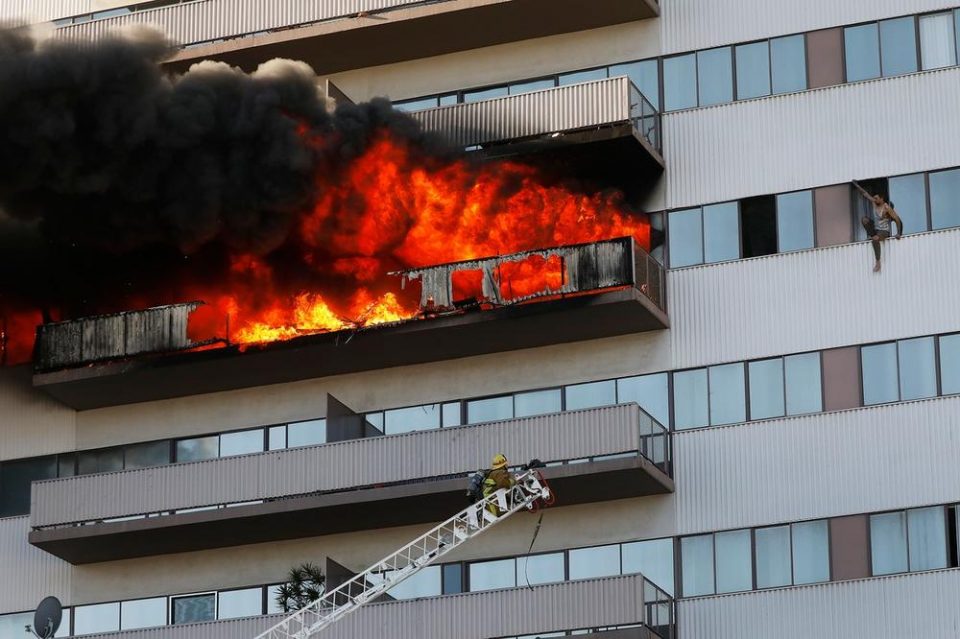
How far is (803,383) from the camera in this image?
4425 centimetres

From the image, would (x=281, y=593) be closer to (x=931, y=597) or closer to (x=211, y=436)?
(x=211, y=436)

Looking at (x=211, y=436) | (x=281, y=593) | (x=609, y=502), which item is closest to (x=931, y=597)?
(x=609, y=502)

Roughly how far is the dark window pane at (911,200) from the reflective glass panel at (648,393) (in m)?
5.97

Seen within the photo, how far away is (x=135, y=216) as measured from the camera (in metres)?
48.7

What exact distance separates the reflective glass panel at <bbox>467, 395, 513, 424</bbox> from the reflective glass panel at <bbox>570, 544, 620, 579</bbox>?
3.71 m

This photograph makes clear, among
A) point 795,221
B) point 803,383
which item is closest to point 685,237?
point 795,221

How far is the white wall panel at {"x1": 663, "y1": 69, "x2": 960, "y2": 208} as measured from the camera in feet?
148

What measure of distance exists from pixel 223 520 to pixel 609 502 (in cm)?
837

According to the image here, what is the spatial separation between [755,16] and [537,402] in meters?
10.0

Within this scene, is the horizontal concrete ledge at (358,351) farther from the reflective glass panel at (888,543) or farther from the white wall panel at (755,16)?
the white wall panel at (755,16)

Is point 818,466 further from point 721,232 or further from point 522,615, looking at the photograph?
point 522,615

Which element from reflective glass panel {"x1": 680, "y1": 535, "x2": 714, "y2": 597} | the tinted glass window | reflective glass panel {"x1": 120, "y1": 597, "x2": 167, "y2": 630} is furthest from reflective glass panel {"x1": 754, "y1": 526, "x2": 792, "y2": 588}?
reflective glass panel {"x1": 120, "y1": 597, "x2": 167, "y2": 630}

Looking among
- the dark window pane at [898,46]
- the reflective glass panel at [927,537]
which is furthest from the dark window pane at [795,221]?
the reflective glass panel at [927,537]

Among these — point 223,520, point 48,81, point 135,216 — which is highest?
point 48,81
